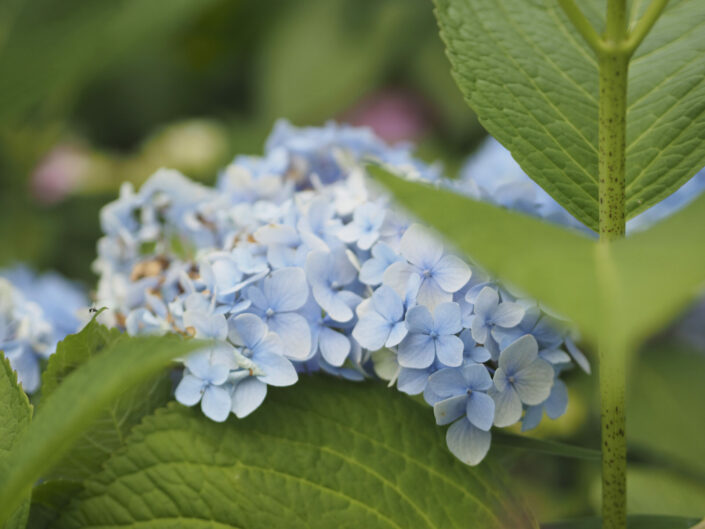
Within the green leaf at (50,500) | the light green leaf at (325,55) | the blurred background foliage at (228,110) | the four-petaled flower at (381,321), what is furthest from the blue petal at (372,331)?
the light green leaf at (325,55)

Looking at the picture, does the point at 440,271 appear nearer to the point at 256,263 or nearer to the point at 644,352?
the point at 256,263

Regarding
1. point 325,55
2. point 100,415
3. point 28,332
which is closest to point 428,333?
point 100,415

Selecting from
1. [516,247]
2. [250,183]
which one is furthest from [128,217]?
[516,247]

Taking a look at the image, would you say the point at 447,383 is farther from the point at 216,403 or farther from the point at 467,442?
the point at 216,403

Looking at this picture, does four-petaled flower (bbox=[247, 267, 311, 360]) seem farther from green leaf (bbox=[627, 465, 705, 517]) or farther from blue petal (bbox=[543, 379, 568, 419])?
green leaf (bbox=[627, 465, 705, 517])

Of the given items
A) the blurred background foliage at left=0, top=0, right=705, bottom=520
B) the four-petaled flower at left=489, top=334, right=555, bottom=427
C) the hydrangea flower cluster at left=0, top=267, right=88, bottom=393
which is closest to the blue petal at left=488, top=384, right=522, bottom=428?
the four-petaled flower at left=489, top=334, right=555, bottom=427

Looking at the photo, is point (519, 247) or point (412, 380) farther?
point (412, 380)

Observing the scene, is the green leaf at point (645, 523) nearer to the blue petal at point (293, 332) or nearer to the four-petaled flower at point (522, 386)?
the four-petaled flower at point (522, 386)
